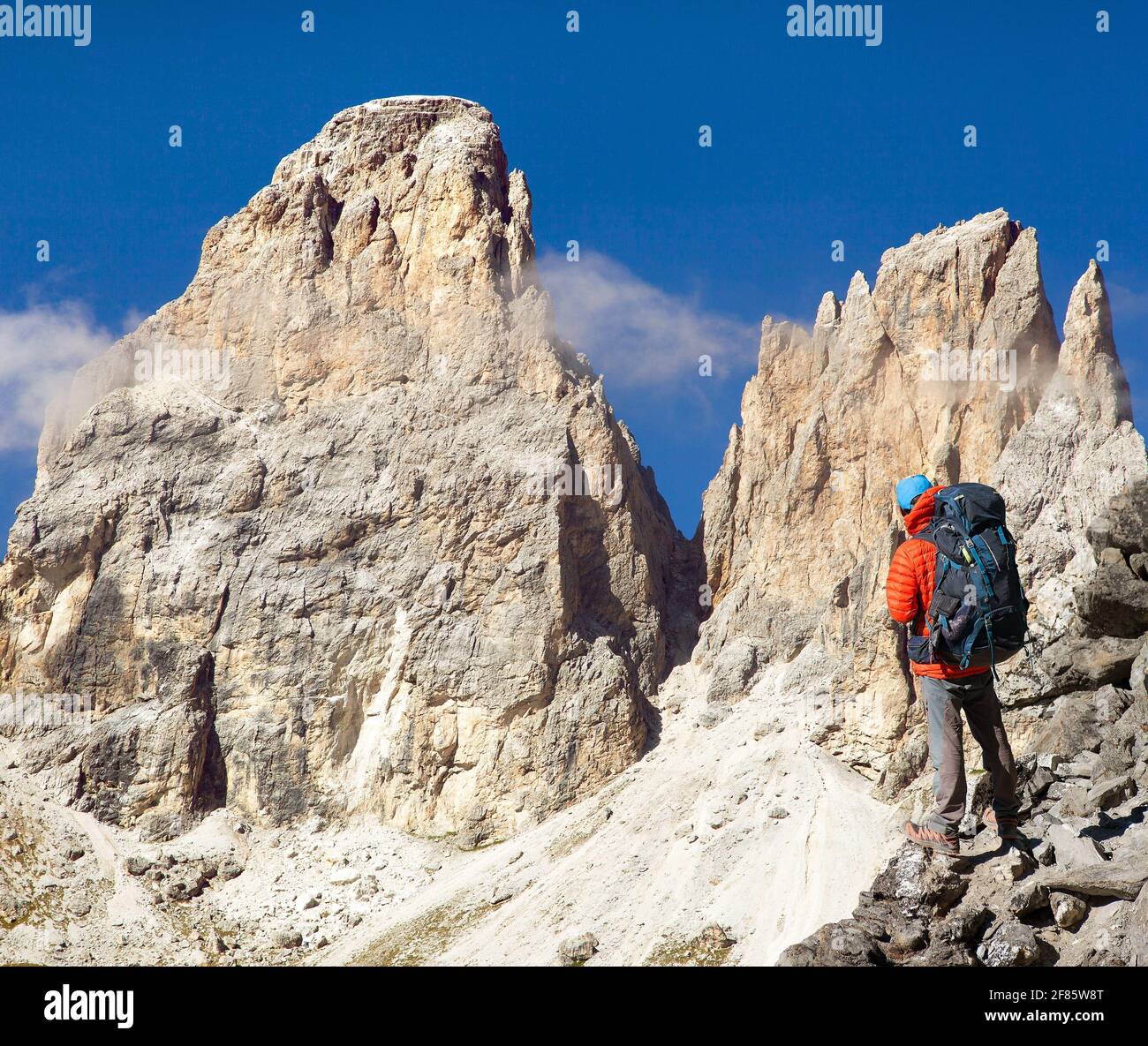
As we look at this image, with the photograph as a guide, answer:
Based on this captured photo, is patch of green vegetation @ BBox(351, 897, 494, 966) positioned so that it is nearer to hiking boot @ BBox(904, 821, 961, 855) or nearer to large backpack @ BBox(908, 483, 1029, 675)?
hiking boot @ BBox(904, 821, 961, 855)

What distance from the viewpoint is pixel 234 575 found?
318 feet

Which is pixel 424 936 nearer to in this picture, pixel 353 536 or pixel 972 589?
pixel 353 536

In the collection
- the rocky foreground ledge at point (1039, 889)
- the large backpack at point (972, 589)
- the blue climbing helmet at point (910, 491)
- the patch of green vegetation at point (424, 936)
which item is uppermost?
the blue climbing helmet at point (910, 491)

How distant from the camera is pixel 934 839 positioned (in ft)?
56.7

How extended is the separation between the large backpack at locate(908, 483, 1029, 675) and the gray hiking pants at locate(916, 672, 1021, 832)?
1.40 feet

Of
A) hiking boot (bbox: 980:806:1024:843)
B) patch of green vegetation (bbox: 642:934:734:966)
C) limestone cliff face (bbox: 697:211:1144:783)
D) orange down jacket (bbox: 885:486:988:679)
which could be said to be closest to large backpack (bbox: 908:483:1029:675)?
orange down jacket (bbox: 885:486:988:679)

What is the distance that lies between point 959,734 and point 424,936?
2417 inches

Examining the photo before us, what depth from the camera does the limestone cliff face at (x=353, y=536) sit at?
294 ft

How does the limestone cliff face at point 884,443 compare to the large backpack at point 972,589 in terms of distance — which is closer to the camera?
the large backpack at point 972,589

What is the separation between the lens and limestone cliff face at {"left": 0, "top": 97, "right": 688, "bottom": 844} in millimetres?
89625

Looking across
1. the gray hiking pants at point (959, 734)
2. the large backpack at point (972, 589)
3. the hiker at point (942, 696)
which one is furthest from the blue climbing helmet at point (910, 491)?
the gray hiking pants at point (959, 734)

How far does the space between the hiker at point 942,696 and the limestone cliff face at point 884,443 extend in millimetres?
66108

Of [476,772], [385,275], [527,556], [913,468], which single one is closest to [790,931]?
[476,772]

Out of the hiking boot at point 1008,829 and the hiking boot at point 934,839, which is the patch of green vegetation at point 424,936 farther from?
the hiking boot at point 1008,829
